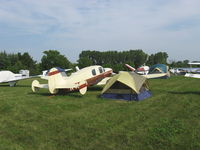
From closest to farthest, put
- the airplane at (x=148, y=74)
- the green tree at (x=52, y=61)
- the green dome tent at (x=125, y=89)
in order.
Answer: the green dome tent at (x=125, y=89) → the airplane at (x=148, y=74) → the green tree at (x=52, y=61)

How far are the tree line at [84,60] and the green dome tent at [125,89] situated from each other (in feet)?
143

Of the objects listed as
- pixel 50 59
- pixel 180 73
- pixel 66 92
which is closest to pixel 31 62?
A: pixel 50 59

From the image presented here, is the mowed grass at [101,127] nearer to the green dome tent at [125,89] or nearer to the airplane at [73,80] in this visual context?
the green dome tent at [125,89]

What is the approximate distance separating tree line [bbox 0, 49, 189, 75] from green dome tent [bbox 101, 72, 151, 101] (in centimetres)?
4363

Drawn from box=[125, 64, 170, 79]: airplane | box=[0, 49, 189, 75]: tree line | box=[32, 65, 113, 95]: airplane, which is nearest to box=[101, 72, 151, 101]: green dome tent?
box=[32, 65, 113, 95]: airplane

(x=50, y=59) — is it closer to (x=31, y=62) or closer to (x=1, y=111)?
(x=31, y=62)

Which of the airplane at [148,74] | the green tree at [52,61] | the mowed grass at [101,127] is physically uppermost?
the green tree at [52,61]

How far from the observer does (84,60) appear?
66.8 m

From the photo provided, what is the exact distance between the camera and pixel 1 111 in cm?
775

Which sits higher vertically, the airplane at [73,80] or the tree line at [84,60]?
the tree line at [84,60]

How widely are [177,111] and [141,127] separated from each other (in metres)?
2.54

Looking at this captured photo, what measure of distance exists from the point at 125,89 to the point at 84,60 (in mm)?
57606

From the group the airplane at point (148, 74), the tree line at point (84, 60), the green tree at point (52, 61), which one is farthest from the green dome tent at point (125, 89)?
the green tree at point (52, 61)

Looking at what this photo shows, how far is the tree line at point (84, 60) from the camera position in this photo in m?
58.8
